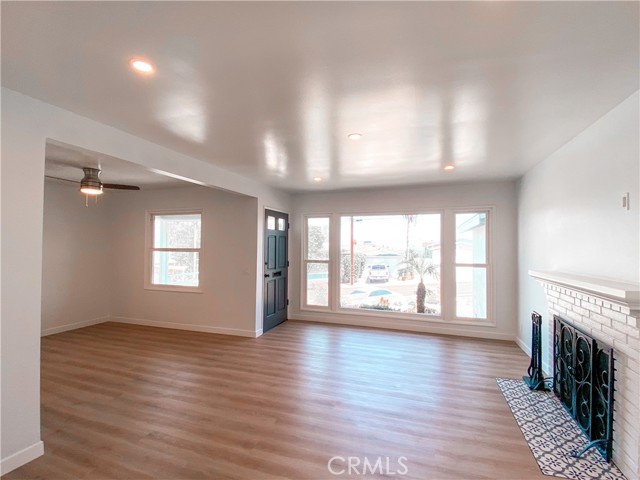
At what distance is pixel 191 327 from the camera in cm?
545

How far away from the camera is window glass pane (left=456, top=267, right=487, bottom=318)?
5.11 metres

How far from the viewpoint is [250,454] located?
2182 millimetres

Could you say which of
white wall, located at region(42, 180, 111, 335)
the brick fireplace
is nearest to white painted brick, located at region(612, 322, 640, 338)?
the brick fireplace

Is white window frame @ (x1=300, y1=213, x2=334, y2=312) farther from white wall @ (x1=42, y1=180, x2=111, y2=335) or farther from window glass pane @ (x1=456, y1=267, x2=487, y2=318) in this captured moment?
white wall @ (x1=42, y1=180, x2=111, y2=335)

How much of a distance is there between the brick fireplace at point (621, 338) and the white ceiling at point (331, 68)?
1.37 meters

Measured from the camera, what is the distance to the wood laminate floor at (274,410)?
82.2 inches

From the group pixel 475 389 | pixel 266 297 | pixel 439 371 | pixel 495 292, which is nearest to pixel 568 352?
pixel 475 389

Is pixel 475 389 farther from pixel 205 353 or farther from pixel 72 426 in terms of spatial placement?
pixel 72 426

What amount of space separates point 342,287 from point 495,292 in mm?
2689

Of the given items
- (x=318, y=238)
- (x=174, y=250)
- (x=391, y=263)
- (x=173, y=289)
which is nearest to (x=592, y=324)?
(x=391, y=263)

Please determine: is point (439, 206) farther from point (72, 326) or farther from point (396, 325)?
point (72, 326)

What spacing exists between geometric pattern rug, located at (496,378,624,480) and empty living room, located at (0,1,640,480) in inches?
0.8

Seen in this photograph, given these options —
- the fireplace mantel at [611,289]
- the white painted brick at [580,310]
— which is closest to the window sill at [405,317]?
the white painted brick at [580,310]

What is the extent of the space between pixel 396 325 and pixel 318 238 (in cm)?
229
